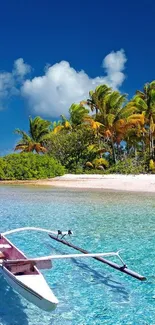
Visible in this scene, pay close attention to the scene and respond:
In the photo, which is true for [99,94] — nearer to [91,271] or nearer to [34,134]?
[34,134]

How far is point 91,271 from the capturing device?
22.2 feet

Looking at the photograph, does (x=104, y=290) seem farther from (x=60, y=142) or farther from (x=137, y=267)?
(x=60, y=142)

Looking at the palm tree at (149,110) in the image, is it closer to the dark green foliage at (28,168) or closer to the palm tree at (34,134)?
the dark green foliage at (28,168)

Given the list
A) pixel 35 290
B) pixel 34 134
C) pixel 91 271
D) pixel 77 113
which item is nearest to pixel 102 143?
pixel 77 113

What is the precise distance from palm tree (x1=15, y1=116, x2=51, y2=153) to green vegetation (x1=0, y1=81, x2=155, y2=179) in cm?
285

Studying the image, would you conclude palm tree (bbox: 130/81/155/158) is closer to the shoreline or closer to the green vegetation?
the green vegetation

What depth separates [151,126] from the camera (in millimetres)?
32844

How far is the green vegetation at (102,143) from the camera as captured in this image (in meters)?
32.7

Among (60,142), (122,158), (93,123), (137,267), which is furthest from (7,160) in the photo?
(137,267)

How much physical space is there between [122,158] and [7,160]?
10.3 metres

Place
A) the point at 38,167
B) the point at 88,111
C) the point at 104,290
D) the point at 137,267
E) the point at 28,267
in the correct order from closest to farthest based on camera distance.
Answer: the point at 28,267 < the point at 104,290 < the point at 137,267 < the point at 38,167 < the point at 88,111

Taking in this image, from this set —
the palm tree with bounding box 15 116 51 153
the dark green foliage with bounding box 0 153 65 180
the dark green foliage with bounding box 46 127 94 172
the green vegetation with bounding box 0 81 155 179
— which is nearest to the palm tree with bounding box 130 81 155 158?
the green vegetation with bounding box 0 81 155 179

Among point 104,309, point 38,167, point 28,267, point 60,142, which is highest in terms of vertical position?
point 60,142

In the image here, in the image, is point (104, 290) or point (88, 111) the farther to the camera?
point (88, 111)
